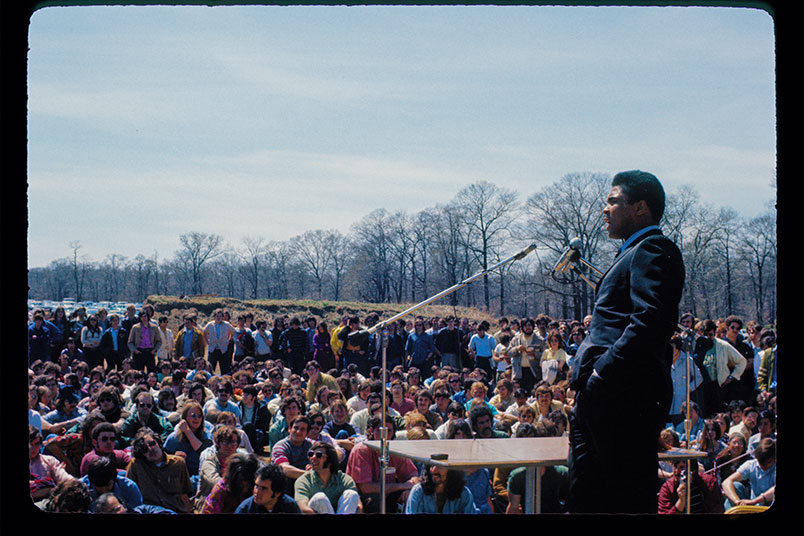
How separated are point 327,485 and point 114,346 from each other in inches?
270

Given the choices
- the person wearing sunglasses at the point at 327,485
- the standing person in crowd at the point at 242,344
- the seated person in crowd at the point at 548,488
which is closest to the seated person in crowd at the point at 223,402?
the person wearing sunglasses at the point at 327,485

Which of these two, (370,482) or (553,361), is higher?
(553,361)

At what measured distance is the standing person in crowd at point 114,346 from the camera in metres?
10.5

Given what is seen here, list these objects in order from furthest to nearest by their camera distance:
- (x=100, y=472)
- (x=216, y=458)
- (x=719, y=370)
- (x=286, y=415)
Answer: (x=719, y=370) < (x=286, y=415) < (x=216, y=458) < (x=100, y=472)

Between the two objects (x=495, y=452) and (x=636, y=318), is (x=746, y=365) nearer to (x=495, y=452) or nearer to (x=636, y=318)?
(x=495, y=452)

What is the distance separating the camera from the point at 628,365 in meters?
2.41

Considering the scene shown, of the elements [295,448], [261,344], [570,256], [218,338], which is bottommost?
[295,448]

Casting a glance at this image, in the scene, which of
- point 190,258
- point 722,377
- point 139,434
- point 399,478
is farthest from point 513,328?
point 190,258

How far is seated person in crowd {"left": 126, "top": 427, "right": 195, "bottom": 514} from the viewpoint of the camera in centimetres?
473

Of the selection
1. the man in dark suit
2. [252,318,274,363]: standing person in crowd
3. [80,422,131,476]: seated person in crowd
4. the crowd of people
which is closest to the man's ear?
the man in dark suit

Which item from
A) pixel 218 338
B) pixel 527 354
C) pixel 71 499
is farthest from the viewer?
pixel 218 338

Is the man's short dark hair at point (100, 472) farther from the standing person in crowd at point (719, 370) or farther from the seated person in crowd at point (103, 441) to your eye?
the standing person in crowd at point (719, 370)

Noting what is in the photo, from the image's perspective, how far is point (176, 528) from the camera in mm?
2465

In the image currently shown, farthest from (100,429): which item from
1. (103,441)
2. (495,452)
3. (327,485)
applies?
(495,452)
